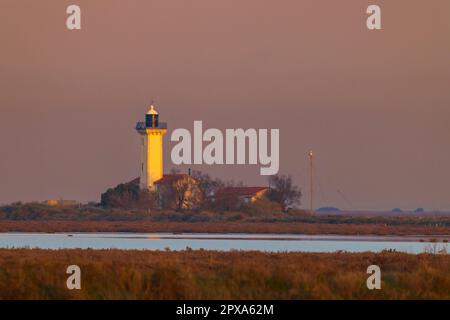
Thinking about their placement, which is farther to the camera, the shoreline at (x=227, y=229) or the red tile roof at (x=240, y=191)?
the red tile roof at (x=240, y=191)

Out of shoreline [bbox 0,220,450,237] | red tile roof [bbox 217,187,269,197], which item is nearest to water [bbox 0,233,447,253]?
shoreline [bbox 0,220,450,237]

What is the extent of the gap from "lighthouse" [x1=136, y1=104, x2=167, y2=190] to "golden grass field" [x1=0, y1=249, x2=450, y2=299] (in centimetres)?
6637

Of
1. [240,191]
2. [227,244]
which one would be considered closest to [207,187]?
[240,191]

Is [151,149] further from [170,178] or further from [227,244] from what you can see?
[227,244]

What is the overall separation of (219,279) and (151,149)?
73238 mm

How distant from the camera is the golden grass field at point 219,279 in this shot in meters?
24.5

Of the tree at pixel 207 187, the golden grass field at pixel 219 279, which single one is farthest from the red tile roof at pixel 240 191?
the golden grass field at pixel 219 279

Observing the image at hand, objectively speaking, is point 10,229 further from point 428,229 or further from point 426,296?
point 426,296

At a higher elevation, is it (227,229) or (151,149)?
(151,149)

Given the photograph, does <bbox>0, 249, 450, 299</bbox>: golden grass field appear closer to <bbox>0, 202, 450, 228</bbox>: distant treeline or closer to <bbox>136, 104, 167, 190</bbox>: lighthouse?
<bbox>0, 202, 450, 228</bbox>: distant treeline

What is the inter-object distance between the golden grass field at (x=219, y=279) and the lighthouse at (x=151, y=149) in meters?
66.4

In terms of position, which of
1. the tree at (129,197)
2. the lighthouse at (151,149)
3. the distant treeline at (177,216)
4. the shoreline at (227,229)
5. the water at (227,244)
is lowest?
the water at (227,244)

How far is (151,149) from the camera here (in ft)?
327

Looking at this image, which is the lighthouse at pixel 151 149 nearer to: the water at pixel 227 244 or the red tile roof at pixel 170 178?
the red tile roof at pixel 170 178
